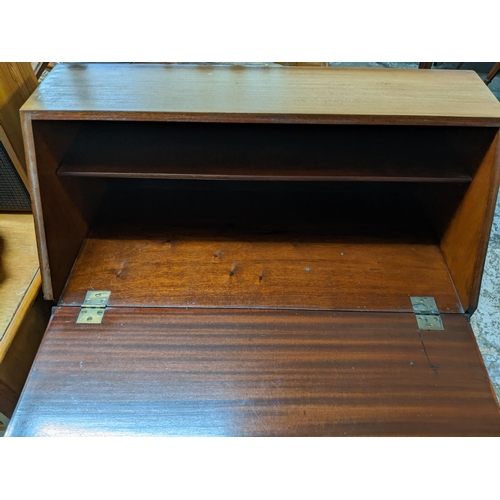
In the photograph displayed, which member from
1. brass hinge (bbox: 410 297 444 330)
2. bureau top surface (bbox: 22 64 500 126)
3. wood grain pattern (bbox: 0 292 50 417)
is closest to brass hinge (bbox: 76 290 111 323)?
wood grain pattern (bbox: 0 292 50 417)

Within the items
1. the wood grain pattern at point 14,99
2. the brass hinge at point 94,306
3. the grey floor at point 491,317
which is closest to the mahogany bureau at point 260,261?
the brass hinge at point 94,306

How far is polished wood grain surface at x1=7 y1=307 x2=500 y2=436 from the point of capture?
0.85m

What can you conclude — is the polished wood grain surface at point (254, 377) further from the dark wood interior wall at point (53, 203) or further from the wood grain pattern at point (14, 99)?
the wood grain pattern at point (14, 99)

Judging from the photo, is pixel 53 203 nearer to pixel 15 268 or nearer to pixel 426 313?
pixel 15 268

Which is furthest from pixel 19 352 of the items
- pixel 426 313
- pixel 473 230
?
pixel 473 230

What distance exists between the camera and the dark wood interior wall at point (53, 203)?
95cm

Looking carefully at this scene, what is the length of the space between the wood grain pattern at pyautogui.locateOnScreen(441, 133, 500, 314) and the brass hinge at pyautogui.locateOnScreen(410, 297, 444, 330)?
2.9 inches

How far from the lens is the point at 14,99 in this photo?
1198 mm

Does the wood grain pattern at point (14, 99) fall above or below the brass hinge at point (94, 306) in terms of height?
above

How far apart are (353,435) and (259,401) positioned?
0.19 metres

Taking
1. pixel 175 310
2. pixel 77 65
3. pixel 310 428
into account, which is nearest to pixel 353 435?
pixel 310 428

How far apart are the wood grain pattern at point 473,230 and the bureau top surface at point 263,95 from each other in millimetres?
111

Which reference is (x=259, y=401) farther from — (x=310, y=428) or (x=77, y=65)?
(x=77, y=65)

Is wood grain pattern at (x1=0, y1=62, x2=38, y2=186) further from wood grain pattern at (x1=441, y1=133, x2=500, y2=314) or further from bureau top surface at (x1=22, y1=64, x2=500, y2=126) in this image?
wood grain pattern at (x1=441, y1=133, x2=500, y2=314)
